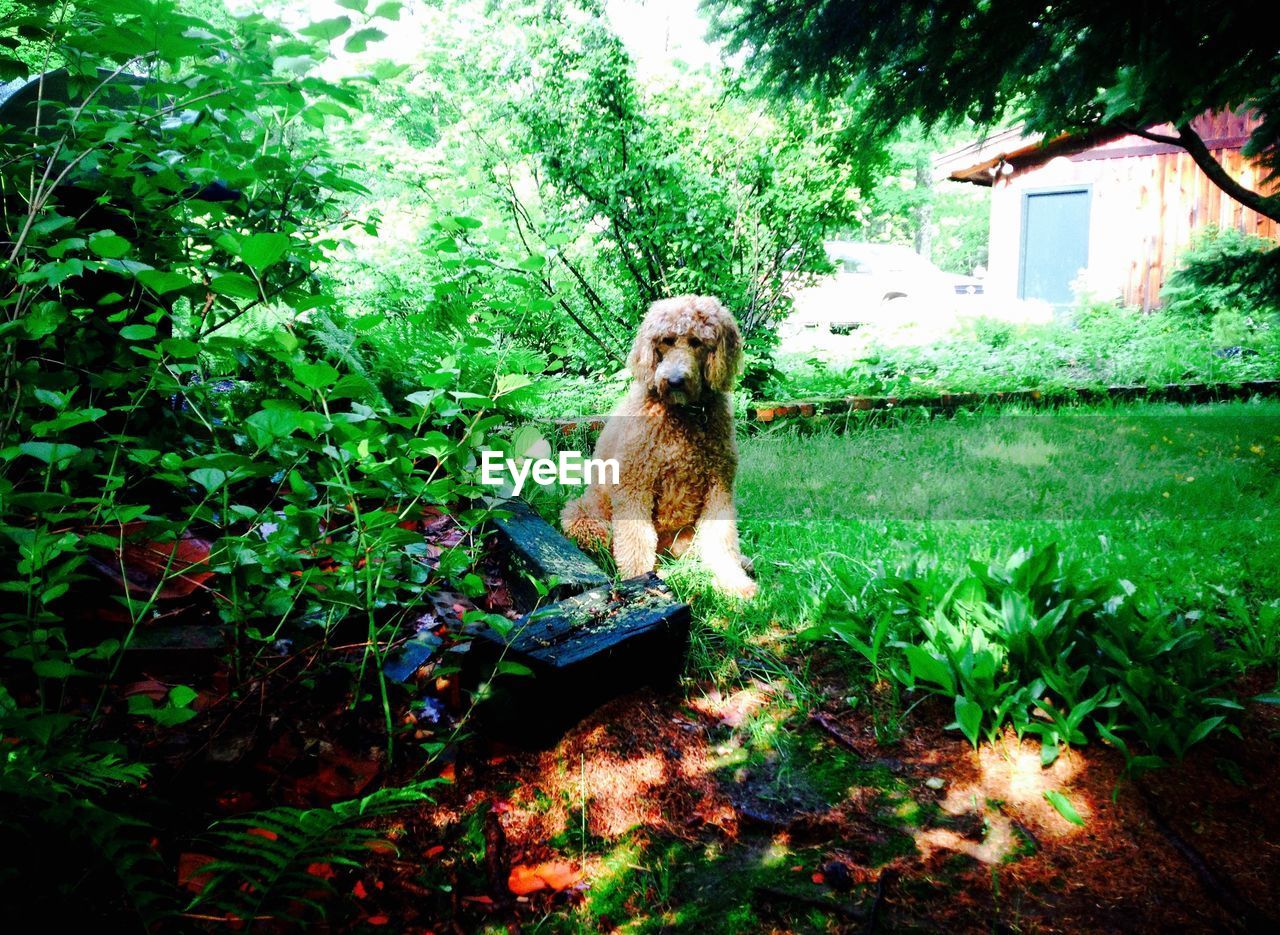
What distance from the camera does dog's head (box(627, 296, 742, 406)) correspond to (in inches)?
117

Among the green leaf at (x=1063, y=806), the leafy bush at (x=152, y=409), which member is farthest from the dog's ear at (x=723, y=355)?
the green leaf at (x=1063, y=806)

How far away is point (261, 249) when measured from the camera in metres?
1.42

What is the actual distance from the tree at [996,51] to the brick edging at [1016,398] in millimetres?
2912

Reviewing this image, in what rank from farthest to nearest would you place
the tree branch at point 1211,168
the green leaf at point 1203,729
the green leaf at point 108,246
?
the tree branch at point 1211,168
the green leaf at point 1203,729
the green leaf at point 108,246

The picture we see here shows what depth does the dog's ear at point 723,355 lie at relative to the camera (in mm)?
3083

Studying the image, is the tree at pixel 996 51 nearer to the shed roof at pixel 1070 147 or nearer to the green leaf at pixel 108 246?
the green leaf at pixel 108 246

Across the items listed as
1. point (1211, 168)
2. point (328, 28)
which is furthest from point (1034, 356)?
point (328, 28)

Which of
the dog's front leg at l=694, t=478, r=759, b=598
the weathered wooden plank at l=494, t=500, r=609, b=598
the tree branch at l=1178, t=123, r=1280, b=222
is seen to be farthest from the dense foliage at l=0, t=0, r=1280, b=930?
the tree branch at l=1178, t=123, r=1280, b=222

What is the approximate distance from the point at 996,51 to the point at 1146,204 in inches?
528

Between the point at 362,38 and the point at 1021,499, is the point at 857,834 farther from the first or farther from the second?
the point at 1021,499

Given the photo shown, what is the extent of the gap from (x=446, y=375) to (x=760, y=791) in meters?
1.44

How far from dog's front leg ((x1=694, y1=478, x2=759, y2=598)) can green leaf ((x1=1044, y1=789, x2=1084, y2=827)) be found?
139 centimetres

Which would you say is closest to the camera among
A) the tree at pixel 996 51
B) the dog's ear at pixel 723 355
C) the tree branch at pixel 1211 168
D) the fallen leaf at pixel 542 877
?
the fallen leaf at pixel 542 877

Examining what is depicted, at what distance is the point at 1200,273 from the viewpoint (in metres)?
4.68
